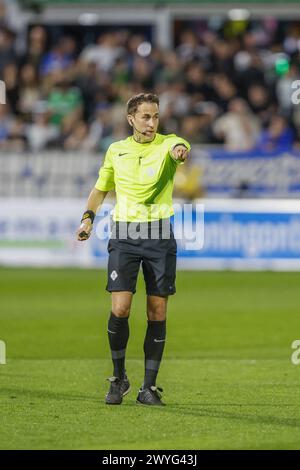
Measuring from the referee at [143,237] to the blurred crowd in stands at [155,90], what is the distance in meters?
13.9

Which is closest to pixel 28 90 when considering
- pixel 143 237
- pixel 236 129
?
pixel 236 129

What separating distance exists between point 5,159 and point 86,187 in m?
1.61

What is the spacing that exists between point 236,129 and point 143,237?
14.7 meters

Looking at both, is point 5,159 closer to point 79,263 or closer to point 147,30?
point 79,263

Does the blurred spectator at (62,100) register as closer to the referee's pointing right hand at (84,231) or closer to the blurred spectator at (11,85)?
the blurred spectator at (11,85)


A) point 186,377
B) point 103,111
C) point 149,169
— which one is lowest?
point 186,377

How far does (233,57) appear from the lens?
2522cm

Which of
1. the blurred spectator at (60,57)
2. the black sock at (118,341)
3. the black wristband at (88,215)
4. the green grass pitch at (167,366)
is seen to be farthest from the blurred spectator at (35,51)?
the black sock at (118,341)

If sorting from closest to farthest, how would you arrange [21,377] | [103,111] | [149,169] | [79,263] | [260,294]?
[149,169], [21,377], [260,294], [79,263], [103,111]

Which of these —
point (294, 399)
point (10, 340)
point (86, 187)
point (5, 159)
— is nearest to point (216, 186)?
point (86, 187)

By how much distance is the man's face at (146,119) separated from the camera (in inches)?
359

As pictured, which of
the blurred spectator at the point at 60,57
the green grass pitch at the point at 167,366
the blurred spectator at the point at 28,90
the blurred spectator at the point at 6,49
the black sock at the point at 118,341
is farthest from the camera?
the blurred spectator at the point at 60,57

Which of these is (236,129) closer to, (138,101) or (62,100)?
(62,100)

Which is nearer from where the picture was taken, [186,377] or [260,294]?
[186,377]
